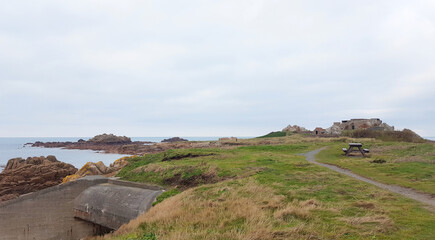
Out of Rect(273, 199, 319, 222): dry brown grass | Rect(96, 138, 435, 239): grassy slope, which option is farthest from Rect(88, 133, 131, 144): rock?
Rect(273, 199, 319, 222): dry brown grass

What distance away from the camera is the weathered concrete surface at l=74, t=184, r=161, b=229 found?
16.3 meters

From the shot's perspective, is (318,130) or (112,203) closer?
(112,203)

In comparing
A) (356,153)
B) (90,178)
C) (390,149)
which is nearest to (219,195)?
(90,178)

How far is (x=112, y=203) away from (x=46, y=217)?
619cm

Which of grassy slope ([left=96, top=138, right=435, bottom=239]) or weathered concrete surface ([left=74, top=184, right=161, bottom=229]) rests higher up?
grassy slope ([left=96, top=138, right=435, bottom=239])

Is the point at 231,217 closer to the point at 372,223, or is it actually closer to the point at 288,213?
the point at 288,213

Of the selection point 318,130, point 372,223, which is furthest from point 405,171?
point 318,130

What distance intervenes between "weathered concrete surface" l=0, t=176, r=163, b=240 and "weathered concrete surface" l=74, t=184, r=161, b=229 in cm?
74

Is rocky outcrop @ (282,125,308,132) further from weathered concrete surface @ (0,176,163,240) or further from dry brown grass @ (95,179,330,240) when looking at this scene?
dry brown grass @ (95,179,330,240)

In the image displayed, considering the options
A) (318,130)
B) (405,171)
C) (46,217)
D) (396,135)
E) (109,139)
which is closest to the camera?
(405,171)

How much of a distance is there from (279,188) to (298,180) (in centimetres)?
270

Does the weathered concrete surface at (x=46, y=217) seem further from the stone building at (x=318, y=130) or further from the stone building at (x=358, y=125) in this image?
the stone building at (x=318, y=130)

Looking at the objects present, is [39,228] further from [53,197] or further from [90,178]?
[90,178]

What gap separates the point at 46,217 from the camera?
1997 cm
